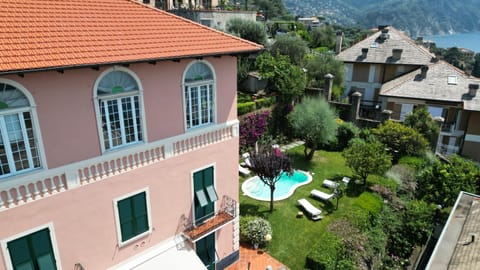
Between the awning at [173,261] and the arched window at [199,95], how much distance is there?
220 inches

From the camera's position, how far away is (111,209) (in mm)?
11500

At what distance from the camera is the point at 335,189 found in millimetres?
23609

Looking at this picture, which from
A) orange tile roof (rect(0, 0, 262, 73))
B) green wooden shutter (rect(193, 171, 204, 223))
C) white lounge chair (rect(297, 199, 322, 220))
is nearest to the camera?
orange tile roof (rect(0, 0, 262, 73))

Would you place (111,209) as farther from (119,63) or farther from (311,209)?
(311,209)

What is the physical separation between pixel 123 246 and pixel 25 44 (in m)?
7.88

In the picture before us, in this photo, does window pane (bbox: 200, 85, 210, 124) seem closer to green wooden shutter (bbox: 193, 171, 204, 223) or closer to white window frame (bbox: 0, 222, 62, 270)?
green wooden shutter (bbox: 193, 171, 204, 223)

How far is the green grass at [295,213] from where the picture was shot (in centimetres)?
1845

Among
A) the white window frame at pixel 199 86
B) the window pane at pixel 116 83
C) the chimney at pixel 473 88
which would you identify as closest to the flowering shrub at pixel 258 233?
the white window frame at pixel 199 86

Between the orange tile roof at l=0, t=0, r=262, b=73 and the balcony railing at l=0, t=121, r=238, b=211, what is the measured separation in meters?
3.31

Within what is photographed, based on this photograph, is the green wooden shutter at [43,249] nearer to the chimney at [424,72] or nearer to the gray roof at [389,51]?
the chimney at [424,72]

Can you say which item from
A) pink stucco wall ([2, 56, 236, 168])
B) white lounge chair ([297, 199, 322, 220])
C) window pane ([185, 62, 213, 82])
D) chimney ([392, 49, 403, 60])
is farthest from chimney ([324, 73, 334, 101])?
pink stucco wall ([2, 56, 236, 168])

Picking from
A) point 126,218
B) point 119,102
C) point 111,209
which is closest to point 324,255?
point 126,218

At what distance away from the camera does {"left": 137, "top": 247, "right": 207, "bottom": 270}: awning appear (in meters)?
12.9

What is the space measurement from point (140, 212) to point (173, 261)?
268 centimetres
